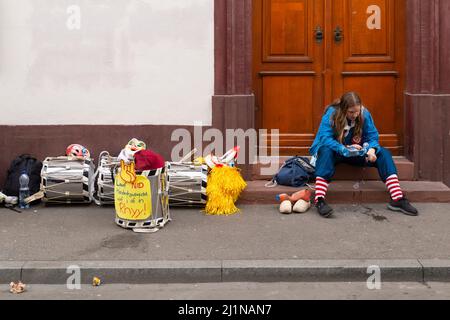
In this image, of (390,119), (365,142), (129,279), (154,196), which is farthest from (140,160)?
(390,119)

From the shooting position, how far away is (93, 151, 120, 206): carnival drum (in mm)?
8961

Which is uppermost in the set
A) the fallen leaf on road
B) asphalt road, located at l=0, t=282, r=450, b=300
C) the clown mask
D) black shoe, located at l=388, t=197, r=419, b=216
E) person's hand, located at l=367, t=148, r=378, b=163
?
the clown mask

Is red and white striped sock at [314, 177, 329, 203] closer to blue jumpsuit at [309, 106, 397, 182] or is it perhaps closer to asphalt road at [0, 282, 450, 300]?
blue jumpsuit at [309, 106, 397, 182]

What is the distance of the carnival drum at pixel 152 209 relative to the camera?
8.20 meters

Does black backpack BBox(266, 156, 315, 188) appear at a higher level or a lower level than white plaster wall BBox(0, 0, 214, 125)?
lower

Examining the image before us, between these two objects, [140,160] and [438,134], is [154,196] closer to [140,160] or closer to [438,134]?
[140,160]

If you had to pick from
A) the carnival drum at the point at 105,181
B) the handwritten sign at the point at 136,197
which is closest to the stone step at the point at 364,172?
the carnival drum at the point at 105,181

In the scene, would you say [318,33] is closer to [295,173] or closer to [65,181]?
[295,173]

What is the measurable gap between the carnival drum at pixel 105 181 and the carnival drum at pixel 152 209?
0.62m

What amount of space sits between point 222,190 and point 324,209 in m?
1.01

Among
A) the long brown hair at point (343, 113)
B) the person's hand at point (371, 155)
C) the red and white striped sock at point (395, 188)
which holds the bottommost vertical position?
the red and white striped sock at point (395, 188)

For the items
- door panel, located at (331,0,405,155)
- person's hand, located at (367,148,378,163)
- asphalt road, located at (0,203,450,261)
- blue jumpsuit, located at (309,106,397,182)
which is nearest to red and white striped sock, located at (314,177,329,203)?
blue jumpsuit, located at (309,106,397,182)

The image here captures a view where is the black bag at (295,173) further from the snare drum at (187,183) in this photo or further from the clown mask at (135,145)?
the clown mask at (135,145)

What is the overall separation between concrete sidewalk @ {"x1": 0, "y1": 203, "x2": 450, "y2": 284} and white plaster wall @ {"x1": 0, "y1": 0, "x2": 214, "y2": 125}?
3.72 ft
